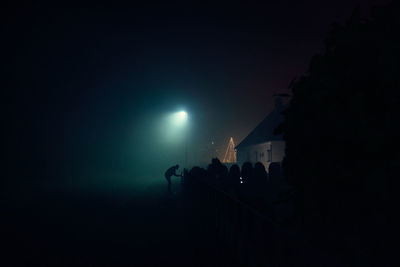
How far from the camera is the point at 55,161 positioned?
45.7 meters

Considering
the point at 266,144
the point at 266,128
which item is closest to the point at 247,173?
the point at 266,144

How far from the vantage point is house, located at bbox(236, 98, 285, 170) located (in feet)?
120

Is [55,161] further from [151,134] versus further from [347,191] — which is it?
[347,191]

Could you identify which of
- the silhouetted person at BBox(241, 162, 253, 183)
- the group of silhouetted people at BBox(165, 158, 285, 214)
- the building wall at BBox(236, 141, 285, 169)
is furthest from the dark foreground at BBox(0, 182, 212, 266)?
the building wall at BBox(236, 141, 285, 169)

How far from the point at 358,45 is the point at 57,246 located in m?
7.18

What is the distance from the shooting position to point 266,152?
38.4 m

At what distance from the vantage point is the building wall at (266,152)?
120 feet

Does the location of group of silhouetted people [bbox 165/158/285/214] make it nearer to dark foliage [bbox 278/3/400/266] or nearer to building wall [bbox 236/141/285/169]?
dark foliage [bbox 278/3/400/266]

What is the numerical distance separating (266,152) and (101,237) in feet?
109

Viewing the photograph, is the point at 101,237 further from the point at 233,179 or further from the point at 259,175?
the point at 259,175

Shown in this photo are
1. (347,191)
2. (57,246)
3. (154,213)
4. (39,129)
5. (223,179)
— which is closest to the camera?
(347,191)

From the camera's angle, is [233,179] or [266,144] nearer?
[233,179]

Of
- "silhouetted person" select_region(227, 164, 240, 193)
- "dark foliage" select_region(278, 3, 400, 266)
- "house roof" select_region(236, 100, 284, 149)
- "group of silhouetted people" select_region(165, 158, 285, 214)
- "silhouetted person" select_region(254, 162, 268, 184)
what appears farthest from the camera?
"house roof" select_region(236, 100, 284, 149)

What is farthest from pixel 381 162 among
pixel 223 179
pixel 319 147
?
pixel 223 179
